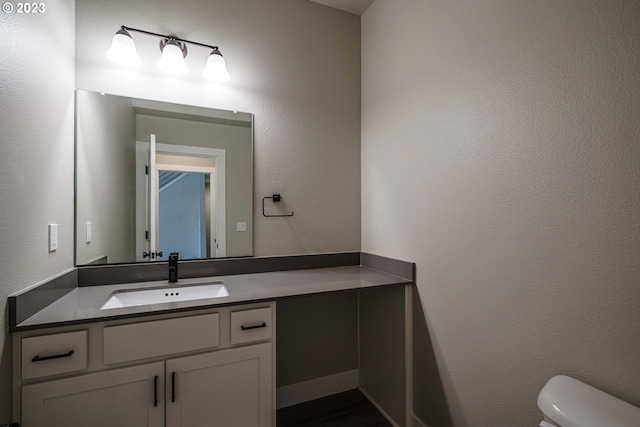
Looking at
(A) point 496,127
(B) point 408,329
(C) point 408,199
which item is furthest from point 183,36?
(B) point 408,329

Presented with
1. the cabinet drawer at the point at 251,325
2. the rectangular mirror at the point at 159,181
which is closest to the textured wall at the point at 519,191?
the cabinet drawer at the point at 251,325

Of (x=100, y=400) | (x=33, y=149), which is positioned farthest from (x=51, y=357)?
(x=33, y=149)

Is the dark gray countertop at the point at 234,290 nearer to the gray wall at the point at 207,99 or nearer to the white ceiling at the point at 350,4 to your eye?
the gray wall at the point at 207,99

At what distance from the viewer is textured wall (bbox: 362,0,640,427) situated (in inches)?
34.7

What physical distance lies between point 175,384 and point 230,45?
191 cm

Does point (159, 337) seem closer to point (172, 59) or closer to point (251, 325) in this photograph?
point (251, 325)

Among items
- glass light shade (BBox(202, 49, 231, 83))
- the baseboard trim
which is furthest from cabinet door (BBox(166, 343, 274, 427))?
glass light shade (BBox(202, 49, 231, 83))

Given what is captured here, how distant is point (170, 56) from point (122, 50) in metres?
0.23

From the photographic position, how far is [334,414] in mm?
1884

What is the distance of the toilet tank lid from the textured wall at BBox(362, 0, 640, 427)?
0.27 feet

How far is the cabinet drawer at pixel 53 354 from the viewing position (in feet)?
3.41

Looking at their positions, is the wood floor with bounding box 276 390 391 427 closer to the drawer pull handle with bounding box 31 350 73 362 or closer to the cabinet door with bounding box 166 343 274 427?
the cabinet door with bounding box 166 343 274 427

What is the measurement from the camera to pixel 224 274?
1.84m

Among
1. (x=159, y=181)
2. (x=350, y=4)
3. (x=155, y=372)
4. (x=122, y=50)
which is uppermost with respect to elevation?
(x=350, y=4)
